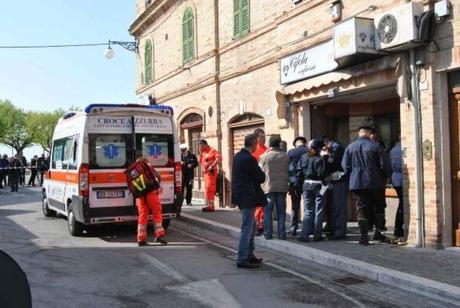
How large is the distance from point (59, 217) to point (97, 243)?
15.2ft

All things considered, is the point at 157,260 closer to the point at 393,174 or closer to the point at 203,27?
the point at 393,174

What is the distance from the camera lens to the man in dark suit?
7766mm

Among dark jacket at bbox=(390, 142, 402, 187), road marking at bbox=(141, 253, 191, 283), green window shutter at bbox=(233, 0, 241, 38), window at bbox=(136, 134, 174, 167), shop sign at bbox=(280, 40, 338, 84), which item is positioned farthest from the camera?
green window shutter at bbox=(233, 0, 241, 38)

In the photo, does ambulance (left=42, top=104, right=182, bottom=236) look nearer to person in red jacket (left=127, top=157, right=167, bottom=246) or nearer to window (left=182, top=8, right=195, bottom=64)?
person in red jacket (left=127, top=157, right=167, bottom=246)

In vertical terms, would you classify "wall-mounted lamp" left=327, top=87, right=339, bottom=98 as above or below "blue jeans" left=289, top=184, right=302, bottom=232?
above

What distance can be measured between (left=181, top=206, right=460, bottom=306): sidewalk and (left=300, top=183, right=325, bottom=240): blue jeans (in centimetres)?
23

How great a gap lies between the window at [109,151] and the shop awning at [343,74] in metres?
3.53

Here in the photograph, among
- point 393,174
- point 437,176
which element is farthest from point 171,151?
point 437,176

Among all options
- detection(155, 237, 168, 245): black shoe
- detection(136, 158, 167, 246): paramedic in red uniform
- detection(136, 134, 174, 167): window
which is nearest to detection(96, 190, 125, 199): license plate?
detection(136, 158, 167, 246): paramedic in red uniform

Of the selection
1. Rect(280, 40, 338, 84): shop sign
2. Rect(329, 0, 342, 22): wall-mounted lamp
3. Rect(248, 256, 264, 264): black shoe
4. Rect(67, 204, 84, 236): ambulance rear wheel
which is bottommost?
Rect(248, 256, 264, 264): black shoe

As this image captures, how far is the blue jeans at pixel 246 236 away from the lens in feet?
25.5

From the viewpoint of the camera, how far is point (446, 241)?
8.20 m

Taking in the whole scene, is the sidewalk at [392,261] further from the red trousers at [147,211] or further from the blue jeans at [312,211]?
the red trousers at [147,211]

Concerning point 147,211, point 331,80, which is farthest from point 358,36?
point 147,211
